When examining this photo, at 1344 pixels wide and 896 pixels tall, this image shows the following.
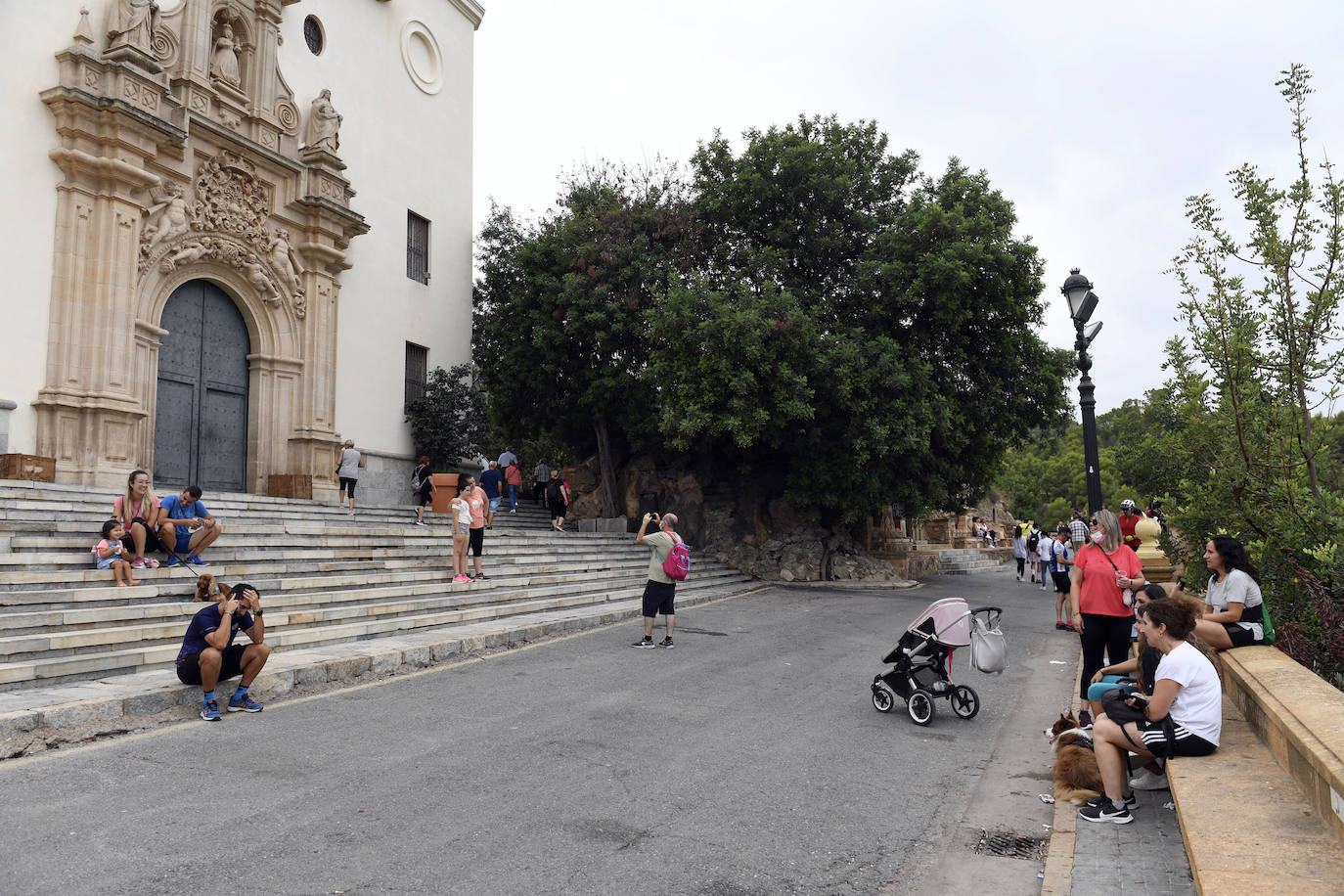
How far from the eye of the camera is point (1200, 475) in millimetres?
10070

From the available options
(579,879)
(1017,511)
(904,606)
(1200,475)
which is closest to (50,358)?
(579,879)

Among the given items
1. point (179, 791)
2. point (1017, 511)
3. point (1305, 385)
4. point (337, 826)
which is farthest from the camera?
point (1017, 511)

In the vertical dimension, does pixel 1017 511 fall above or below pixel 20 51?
→ below

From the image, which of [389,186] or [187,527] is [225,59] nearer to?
[389,186]

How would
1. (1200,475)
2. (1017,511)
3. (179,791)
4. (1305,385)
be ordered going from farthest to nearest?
1. (1017,511)
2. (1200,475)
3. (1305,385)
4. (179,791)

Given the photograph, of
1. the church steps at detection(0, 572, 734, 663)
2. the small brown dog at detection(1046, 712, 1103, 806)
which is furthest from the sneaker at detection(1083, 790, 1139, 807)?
the church steps at detection(0, 572, 734, 663)

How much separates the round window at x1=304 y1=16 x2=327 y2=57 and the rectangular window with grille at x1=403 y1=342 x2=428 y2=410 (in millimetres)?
7344

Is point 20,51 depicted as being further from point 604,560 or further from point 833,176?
point 833,176

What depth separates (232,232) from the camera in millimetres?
17609

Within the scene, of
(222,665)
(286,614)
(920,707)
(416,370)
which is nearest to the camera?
(222,665)

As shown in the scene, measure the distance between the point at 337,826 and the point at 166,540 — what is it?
282 inches

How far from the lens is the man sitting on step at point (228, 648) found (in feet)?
22.3

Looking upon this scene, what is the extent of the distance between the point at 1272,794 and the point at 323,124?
21.1m

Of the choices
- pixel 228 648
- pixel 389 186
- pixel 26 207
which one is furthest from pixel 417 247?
pixel 228 648
